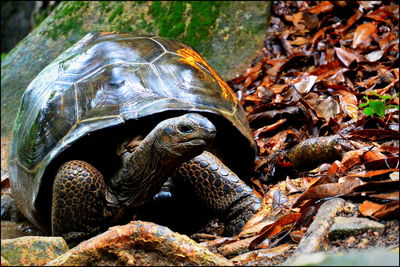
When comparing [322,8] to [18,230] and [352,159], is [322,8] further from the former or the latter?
[18,230]

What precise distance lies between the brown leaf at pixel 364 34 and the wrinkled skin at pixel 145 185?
2.65 m

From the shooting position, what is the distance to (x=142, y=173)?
4324mm

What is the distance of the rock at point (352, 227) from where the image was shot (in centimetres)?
272

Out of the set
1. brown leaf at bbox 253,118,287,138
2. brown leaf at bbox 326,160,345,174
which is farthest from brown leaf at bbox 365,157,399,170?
brown leaf at bbox 253,118,287,138

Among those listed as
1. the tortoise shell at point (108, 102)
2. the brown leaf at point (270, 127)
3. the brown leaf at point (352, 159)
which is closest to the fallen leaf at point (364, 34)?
the brown leaf at point (270, 127)

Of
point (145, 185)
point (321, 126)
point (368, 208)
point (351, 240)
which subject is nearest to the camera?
point (351, 240)

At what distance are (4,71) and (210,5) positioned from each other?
3051mm

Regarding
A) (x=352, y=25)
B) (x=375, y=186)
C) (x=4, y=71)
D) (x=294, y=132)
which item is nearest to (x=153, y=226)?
(x=375, y=186)

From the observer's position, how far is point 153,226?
2.84 meters

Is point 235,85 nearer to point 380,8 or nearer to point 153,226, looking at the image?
point 380,8

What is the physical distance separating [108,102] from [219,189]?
3.26 ft

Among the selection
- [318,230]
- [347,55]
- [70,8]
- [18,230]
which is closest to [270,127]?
[347,55]

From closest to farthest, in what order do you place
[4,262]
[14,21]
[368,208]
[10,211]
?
[4,262]
[368,208]
[10,211]
[14,21]

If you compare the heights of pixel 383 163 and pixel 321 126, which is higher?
pixel 383 163
